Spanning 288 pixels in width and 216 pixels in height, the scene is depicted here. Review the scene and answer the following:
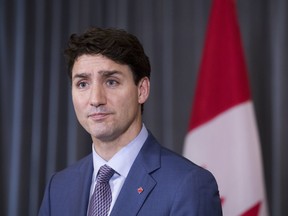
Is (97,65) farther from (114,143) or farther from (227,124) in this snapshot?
(227,124)

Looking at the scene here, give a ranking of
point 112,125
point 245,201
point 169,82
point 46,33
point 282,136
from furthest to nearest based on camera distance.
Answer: point 46,33 < point 169,82 < point 282,136 < point 245,201 < point 112,125

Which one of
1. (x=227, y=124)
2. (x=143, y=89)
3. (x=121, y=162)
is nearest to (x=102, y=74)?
(x=143, y=89)

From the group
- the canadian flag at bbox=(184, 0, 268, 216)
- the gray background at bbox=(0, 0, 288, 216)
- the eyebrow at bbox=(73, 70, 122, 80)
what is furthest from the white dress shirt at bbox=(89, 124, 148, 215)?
the gray background at bbox=(0, 0, 288, 216)

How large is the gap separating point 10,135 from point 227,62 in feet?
4.93

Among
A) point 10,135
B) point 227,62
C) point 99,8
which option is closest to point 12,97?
point 10,135

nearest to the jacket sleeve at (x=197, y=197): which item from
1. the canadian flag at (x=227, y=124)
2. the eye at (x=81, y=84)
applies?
A: the eye at (x=81, y=84)

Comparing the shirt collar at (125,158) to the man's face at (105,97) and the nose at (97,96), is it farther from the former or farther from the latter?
the nose at (97,96)

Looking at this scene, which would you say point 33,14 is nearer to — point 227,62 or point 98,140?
point 227,62

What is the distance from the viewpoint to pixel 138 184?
150 centimetres

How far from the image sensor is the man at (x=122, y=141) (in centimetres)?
143

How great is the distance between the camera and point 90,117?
4.97ft

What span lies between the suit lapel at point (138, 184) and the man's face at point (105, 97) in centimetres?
8

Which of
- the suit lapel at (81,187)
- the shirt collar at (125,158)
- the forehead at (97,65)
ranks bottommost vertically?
the suit lapel at (81,187)

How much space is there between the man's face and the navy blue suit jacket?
115 mm
